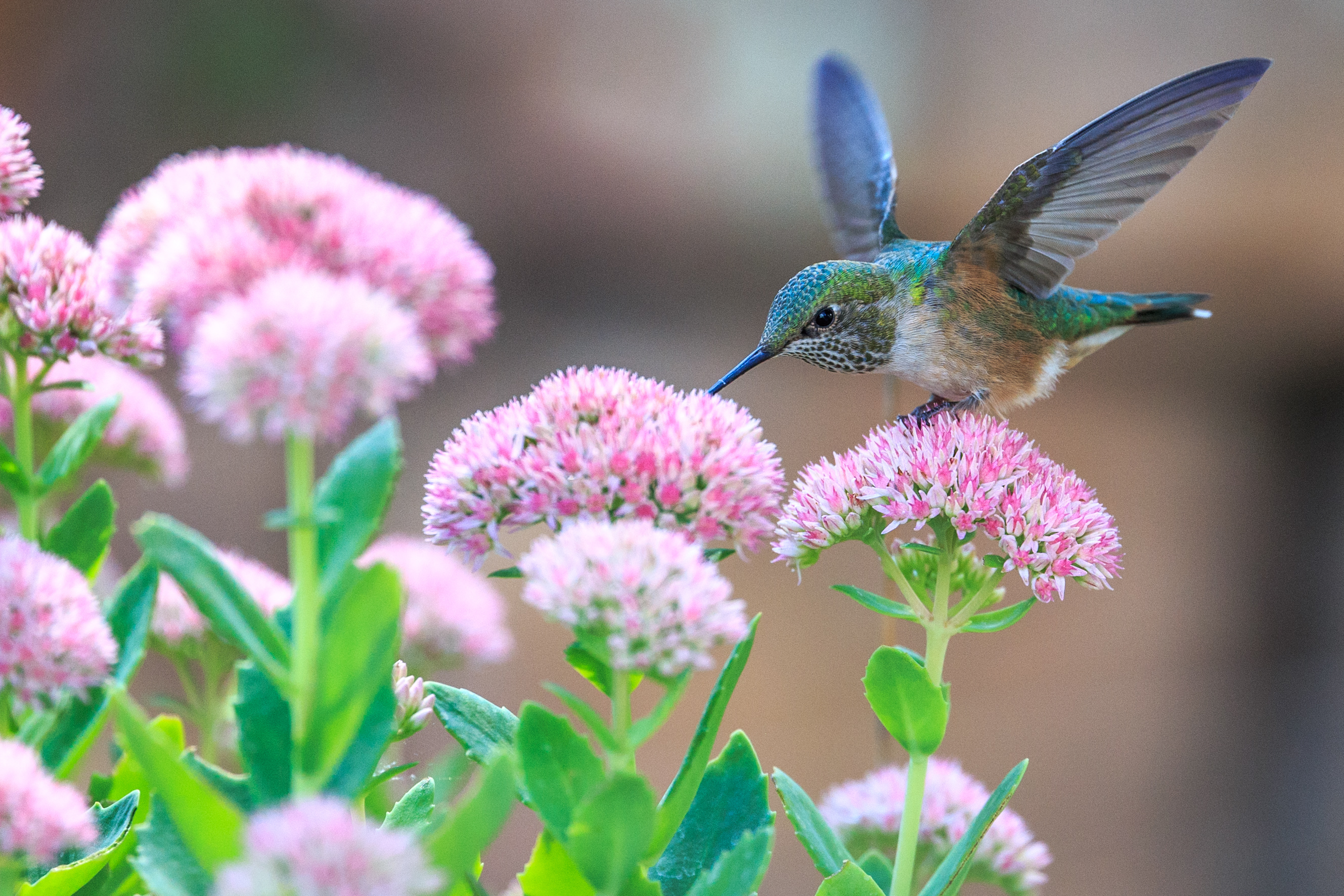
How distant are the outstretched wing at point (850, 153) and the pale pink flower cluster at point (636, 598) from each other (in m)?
0.80

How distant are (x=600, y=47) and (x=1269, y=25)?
129 centimetres

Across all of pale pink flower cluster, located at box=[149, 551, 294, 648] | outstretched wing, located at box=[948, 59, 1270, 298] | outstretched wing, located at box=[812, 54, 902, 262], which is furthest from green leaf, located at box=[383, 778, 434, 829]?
outstretched wing, located at box=[812, 54, 902, 262]

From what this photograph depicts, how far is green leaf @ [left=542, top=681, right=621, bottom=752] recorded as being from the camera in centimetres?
42

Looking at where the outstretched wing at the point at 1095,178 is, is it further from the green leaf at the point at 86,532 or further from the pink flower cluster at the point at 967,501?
the green leaf at the point at 86,532

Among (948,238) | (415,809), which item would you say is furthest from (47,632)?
(948,238)

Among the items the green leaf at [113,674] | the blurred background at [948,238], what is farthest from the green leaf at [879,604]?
the blurred background at [948,238]

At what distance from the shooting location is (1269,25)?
2.24 m

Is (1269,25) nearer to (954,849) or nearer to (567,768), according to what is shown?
(954,849)

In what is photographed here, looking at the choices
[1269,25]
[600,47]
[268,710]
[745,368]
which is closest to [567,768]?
[268,710]

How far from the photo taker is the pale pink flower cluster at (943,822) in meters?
0.86

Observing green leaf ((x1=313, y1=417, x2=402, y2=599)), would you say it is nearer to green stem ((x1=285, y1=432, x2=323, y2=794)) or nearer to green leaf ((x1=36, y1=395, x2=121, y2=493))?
green stem ((x1=285, y1=432, x2=323, y2=794))

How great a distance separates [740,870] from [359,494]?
0.21 m

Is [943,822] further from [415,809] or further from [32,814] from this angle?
[32,814]

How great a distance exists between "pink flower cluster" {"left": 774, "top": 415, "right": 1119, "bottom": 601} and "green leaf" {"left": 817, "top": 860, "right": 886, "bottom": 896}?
0.18 metres
